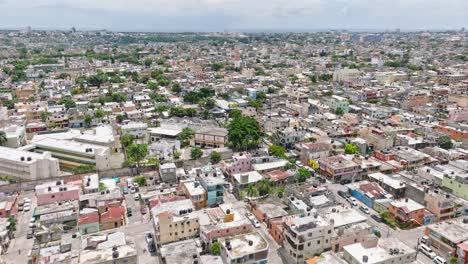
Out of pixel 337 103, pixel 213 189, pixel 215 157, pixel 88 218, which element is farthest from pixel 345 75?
pixel 88 218

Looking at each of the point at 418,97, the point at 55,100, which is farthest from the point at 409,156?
the point at 55,100

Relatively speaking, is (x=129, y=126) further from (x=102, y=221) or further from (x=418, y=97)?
(x=418, y=97)

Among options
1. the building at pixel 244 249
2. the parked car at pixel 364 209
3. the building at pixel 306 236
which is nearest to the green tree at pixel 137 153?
the building at pixel 244 249

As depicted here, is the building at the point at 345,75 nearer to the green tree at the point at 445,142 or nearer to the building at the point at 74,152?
the green tree at the point at 445,142

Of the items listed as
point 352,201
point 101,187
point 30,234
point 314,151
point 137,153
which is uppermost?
point 314,151

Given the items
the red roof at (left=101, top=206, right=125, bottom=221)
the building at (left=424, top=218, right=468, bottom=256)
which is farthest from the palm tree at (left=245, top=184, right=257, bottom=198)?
the building at (left=424, top=218, right=468, bottom=256)

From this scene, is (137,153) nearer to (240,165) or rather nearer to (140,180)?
(140,180)
